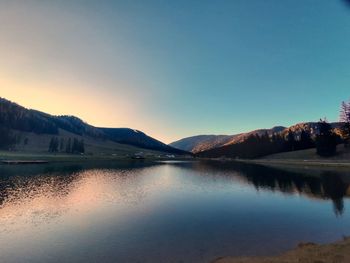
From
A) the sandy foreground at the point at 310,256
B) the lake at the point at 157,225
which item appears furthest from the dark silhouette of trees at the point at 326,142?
the sandy foreground at the point at 310,256

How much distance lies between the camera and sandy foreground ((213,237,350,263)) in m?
20.0

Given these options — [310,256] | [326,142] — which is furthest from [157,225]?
[326,142]

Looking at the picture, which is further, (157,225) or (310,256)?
(157,225)

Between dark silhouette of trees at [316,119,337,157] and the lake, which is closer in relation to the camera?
the lake

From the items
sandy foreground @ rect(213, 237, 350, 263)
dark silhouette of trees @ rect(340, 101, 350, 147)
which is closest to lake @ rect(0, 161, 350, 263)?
sandy foreground @ rect(213, 237, 350, 263)

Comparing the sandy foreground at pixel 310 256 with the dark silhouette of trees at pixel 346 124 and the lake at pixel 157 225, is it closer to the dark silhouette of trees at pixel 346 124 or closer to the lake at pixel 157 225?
the lake at pixel 157 225

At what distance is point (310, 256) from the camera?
832 inches

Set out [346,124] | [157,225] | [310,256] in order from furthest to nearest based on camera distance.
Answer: [346,124], [157,225], [310,256]

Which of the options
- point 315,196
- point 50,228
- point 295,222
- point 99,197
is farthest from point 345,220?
point 99,197

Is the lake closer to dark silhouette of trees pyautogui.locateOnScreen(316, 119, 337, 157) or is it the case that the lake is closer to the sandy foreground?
the sandy foreground

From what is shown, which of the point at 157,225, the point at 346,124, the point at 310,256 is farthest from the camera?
the point at 346,124

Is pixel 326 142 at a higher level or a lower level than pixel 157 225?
higher

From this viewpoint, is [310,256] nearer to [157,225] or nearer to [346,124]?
[157,225]

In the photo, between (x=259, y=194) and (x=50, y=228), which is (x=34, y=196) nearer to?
(x=50, y=228)
